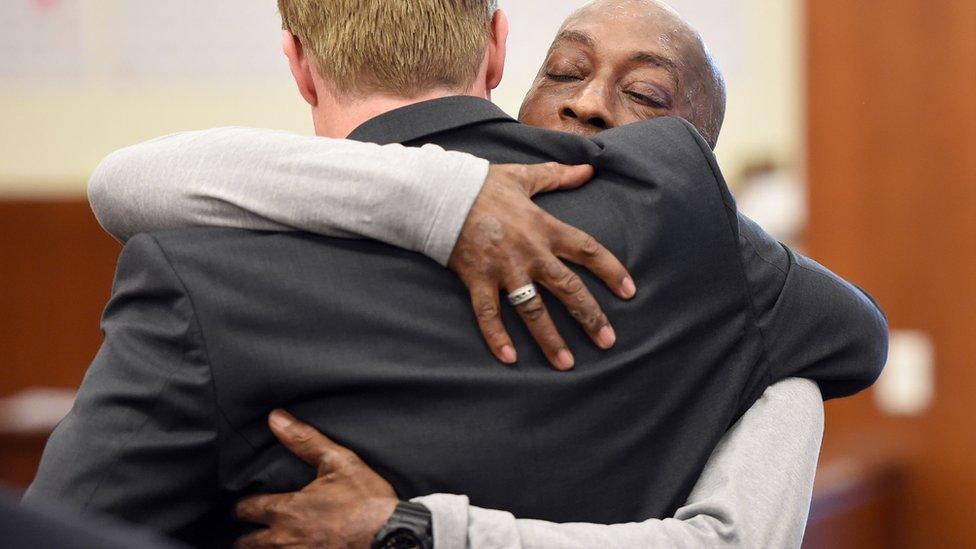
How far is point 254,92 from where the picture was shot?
16.4 feet

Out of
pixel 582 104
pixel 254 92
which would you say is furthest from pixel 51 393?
pixel 582 104

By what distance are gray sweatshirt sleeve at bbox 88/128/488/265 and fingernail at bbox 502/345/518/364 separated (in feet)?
0.35

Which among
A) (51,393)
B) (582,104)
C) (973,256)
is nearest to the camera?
(582,104)

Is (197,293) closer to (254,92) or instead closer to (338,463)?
(338,463)

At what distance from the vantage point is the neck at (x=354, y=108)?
1386 mm

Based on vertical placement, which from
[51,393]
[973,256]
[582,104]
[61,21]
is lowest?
[51,393]

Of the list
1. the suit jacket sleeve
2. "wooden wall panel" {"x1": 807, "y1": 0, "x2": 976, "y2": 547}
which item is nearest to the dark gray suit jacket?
the suit jacket sleeve

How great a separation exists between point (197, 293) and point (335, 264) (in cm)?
14

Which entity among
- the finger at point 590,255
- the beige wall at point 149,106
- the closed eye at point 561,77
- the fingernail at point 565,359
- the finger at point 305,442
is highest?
the closed eye at point 561,77

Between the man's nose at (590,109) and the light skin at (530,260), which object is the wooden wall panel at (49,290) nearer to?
the man's nose at (590,109)

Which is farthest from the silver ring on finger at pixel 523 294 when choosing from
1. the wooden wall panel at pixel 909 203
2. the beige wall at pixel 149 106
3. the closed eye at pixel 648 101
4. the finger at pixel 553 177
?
the beige wall at pixel 149 106

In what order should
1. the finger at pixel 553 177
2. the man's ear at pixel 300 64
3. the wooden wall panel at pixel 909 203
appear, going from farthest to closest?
1. the wooden wall panel at pixel 909 203
2. the man's ear at pixel 300 64
3. the finger at pixel 553 177

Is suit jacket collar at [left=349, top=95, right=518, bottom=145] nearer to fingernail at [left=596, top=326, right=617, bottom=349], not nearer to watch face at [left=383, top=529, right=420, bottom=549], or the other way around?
fingernail at [left=596, top=326, right=617, bottom=349]

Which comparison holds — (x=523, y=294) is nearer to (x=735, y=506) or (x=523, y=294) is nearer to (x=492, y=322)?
(x=492, y=322)
